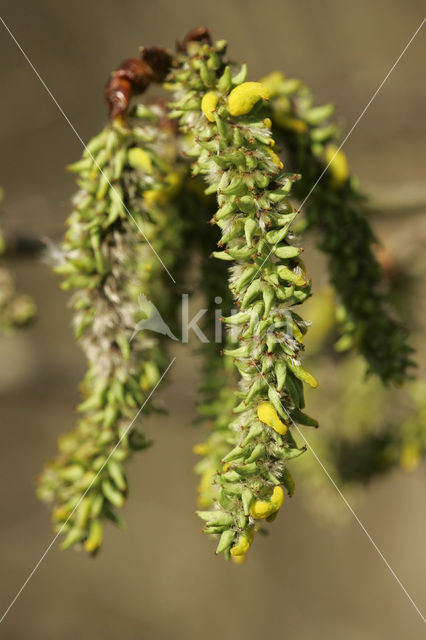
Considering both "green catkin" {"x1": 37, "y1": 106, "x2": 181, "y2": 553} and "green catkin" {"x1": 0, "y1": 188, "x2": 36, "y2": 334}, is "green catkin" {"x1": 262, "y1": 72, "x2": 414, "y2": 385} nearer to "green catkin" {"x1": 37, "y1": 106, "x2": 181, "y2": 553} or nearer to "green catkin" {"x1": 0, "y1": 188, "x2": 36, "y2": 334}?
"green catkin" {"x1": 37, "y1": 106, "x2": 181, "y2": 553}

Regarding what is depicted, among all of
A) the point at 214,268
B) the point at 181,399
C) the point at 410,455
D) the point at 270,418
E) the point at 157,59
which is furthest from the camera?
the point at 181,399

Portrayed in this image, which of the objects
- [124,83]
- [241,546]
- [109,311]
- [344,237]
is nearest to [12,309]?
[109,311]

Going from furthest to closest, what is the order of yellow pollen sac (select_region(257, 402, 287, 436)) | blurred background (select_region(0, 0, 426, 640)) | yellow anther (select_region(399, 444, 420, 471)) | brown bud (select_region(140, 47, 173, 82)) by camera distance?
blurred background (select_region(0, 0, 426, 640)), yellow anther (select_region(399, 444, 420, 471)), brown bud (select_region(140, 47, 173, 82)), yellow pollen sac (select_region(257, 402, 287, 436))

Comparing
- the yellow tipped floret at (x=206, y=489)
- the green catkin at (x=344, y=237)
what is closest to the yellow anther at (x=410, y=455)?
the green catkin at (x=344, y=237)

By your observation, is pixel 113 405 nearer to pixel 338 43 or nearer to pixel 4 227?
pixel 4 227

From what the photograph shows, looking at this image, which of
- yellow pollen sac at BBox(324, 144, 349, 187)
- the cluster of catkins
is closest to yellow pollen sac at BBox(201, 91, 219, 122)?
the cluster of catkins

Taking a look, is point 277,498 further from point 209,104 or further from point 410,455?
point 410,455

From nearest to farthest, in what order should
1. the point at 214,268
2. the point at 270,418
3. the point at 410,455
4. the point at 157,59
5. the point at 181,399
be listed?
the point at 270,418 < the point at 157,59 < the point at 214,268 < the point at 410,455 < the point at 181,399
